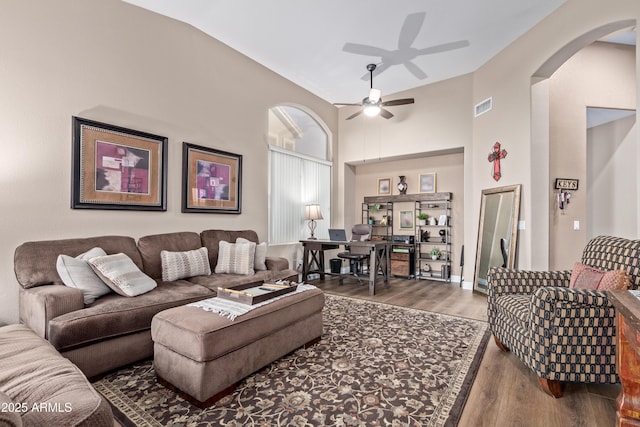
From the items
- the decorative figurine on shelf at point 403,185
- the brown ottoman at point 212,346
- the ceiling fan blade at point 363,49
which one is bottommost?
the brown ottoman at point 212,346

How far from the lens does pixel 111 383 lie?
206 cm

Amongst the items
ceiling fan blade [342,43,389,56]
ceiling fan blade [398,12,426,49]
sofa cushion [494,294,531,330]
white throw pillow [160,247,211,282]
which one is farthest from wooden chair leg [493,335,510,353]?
ceiling fan blade [342,43,389,56]

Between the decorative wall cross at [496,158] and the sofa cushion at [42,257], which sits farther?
the decorative wall cross at [496,158]

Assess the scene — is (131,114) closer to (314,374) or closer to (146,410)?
(146,410)

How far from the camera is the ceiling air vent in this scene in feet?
15.2

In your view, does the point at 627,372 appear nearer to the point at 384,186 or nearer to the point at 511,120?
the point at 511,120

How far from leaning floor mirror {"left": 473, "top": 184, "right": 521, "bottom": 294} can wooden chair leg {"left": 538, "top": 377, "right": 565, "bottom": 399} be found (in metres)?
2.39

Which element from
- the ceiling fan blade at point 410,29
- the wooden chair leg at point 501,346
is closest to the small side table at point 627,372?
the wooden chair leg at point 501,346

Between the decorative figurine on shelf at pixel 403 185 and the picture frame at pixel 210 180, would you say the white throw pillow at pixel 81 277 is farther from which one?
the decorative figurine on shelf at pixel 403 185

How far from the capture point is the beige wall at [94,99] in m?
2.55

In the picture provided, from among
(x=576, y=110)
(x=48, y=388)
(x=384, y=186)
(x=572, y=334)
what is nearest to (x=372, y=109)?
(x=384, y=186)

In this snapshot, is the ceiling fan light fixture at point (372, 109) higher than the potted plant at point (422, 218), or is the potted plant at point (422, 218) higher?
the ceiling fan light fixture at point (372, 109)

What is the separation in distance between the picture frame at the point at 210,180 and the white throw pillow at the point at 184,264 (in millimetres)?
725

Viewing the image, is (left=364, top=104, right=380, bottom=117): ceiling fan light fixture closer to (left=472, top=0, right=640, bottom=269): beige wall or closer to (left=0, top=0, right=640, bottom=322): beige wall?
(left=0, top=0, right=640, bottom=322): beige wall
